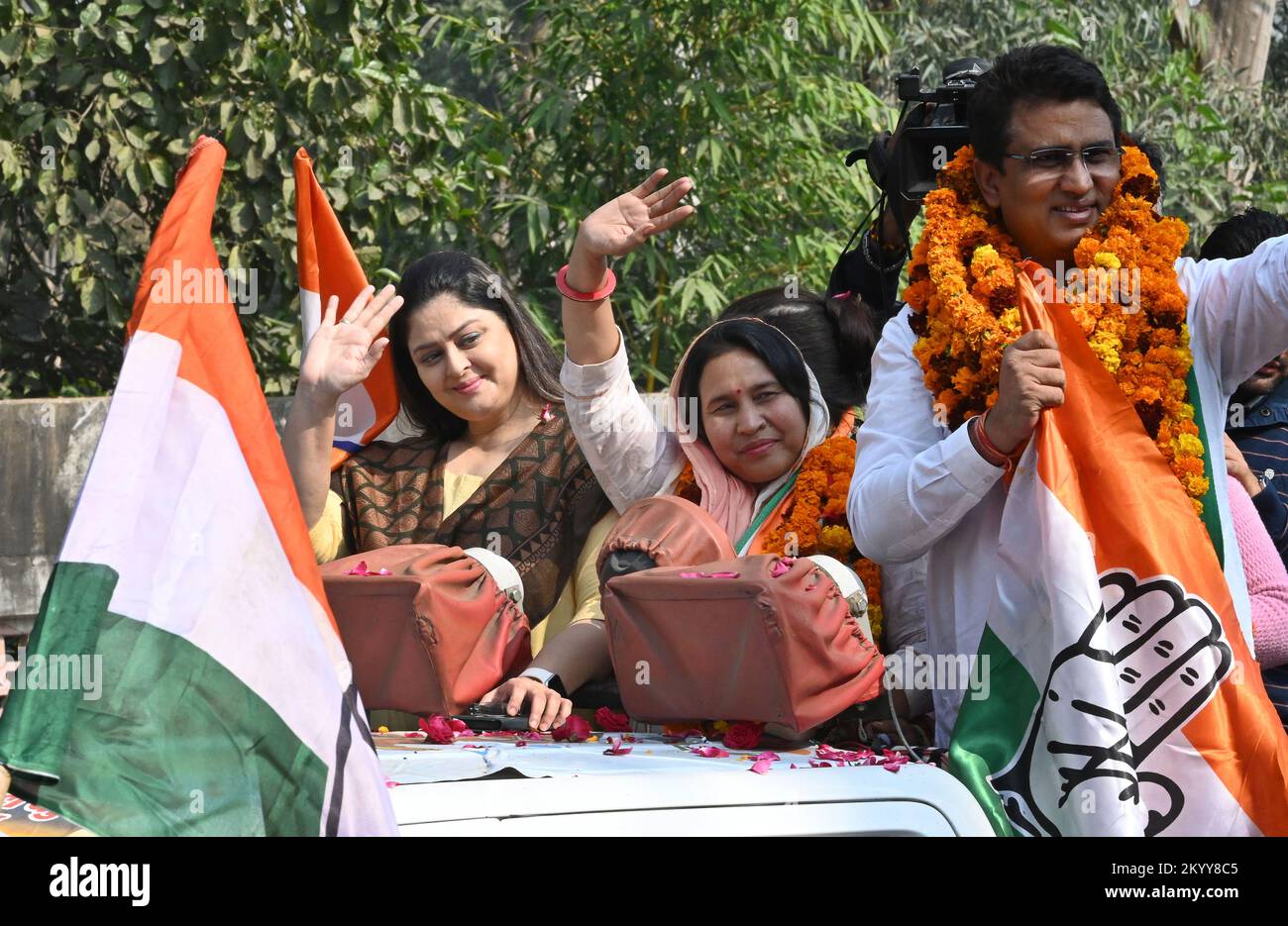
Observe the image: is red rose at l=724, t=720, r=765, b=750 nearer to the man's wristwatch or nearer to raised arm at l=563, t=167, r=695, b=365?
the man's wristwatch

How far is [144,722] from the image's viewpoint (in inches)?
88.3

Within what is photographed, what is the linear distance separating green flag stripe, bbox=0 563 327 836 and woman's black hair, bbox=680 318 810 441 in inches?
61.1

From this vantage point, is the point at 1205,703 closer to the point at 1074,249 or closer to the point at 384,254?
the point at 1074,249

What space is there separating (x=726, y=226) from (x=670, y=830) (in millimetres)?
5249

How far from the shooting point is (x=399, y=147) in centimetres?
686

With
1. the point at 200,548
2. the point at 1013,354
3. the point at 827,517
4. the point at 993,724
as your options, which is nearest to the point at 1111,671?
the point at 993,724

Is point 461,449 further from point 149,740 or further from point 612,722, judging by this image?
point 149,740

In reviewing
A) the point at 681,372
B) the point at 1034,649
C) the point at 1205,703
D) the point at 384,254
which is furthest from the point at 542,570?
the point at 384,254

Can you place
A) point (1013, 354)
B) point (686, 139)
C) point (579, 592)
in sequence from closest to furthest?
point (1013, 354) < point (579, 592) < point (686, 139)

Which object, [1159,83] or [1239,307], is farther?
[1159,83]

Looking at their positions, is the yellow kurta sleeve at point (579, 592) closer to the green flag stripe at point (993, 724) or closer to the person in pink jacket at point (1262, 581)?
the green flag stripe at point (993, 724)

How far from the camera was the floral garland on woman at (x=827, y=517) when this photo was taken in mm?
3314

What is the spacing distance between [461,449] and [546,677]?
868 millimetres

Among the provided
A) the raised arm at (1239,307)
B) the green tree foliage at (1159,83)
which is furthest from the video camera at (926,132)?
the green tree foliage at (1159,83)
